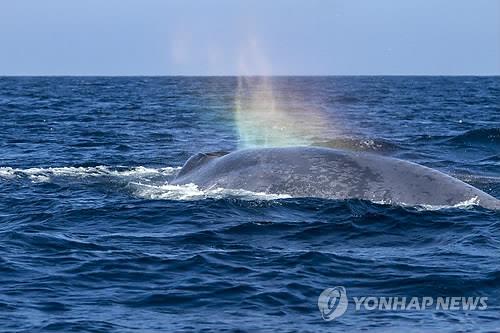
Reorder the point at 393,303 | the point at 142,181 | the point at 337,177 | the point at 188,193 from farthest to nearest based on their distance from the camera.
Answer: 1. the point at 142,181
2. the point at 188,193
3. the point at 337,177
4. the point at 393,303

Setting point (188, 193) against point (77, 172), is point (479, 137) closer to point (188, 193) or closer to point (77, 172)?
point (77, 172)

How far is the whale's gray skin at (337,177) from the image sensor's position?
43.2 ft

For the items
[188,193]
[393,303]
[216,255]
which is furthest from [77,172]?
[393,303]

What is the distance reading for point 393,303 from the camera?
9.23 meters

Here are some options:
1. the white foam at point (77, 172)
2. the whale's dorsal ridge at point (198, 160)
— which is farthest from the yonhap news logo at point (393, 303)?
the white foam at point (77, 172)

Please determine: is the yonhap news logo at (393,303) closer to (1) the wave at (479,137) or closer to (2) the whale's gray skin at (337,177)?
(2) the whale's gray skin at (337,177)

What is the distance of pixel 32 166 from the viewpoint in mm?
21422

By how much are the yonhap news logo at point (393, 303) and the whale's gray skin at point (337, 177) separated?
147 inches

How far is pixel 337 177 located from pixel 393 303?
179 inches

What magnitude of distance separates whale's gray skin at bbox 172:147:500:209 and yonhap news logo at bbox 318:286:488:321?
3733 millimetres

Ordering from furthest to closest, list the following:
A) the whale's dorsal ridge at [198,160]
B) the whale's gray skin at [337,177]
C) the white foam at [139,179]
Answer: the whale's dorsal ridge at [198,160]
the white foam at [139,179]
the whale's gray skin at [337,177]

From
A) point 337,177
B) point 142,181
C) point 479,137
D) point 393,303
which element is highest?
point 479,137

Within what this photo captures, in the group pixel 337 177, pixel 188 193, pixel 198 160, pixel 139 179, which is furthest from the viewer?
pixel 139 179

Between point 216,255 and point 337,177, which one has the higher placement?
point 337,177
